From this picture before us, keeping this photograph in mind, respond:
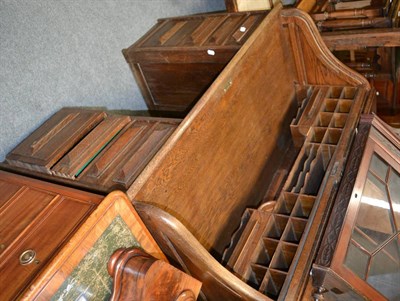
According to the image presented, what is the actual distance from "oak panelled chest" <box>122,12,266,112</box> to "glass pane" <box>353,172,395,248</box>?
79 cm

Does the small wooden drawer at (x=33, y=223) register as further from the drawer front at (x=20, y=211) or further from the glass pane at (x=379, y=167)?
the glass pane at (x=379, y=167)

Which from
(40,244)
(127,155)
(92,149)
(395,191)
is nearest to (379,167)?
(395,191)

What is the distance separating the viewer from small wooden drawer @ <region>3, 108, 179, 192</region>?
1184 mm

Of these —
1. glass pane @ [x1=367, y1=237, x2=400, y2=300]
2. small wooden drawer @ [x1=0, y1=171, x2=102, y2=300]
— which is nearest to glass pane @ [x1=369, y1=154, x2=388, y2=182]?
glass pane @ [x1=367, y1=237, x2=400, y2=300]

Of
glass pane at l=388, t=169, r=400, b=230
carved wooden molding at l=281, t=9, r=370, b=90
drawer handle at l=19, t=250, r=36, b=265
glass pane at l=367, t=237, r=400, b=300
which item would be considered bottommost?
drawer handle at l=19, t=250, r=36, b=265

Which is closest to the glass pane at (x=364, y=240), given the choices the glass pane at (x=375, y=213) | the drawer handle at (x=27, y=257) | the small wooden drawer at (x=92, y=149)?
the glass pane at (x=375, y=213)

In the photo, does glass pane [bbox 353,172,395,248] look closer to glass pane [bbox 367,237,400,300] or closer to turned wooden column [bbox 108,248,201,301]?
glass pane [bbox 367,237,400,300]

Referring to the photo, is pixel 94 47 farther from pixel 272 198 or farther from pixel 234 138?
pixel 272 198

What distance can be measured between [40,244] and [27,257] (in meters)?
0.04

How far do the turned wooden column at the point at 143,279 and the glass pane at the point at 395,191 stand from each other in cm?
84

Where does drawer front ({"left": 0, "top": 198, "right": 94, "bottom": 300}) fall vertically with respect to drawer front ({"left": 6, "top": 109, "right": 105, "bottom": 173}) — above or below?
below

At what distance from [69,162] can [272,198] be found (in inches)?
37.6

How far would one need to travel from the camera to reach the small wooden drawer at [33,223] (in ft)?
2.79

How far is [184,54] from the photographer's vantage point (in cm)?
173
